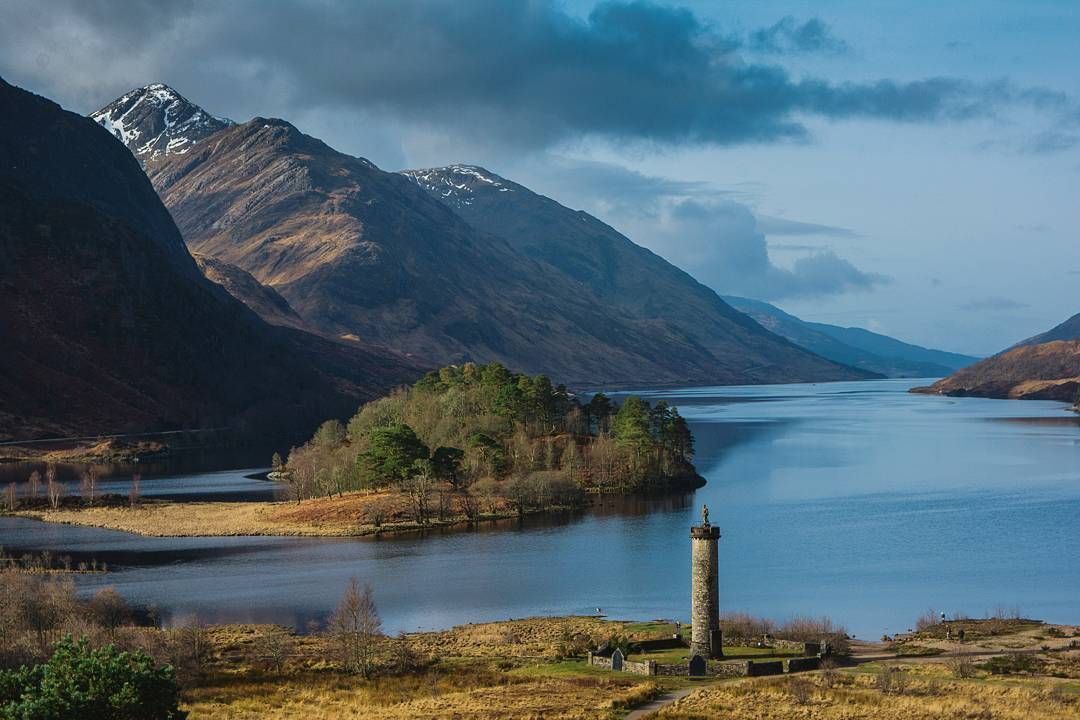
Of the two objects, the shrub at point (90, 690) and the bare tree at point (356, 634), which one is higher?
the shrub at point (90, 690)

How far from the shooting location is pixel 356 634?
68.6 meters

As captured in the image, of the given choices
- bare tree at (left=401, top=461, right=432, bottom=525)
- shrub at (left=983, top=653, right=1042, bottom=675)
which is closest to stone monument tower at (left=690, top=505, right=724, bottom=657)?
shrub at (left=983, top=653, right=1042, bottom=675)

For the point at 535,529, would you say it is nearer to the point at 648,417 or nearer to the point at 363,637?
the point at 648,417

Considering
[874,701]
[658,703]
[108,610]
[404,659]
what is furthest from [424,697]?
[108,610]

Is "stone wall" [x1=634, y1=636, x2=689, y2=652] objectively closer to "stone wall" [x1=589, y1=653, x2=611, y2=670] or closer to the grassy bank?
"stone wall" [x1=589, y1=653, x2=611, y2=670]

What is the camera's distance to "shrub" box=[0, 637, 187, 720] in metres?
46.1

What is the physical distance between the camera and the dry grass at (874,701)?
5147cm

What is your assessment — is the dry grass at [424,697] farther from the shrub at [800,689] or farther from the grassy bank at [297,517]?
the grassy bank at [297,517]

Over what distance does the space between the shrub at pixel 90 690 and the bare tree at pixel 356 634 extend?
59.3 feet

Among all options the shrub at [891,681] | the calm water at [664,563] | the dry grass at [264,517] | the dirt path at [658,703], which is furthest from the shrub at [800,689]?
the dry grass at [264,517]

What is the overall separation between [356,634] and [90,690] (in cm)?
2261

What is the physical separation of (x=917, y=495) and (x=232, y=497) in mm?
81475

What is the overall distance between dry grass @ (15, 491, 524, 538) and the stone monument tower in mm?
71198

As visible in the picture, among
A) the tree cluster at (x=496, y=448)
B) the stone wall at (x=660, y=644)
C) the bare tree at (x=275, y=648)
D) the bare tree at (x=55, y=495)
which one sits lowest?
the bare tree at (x=275, y=648)
